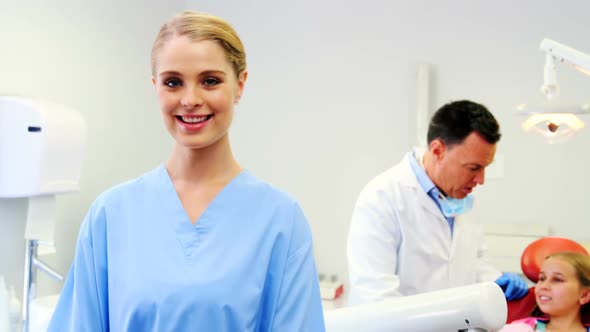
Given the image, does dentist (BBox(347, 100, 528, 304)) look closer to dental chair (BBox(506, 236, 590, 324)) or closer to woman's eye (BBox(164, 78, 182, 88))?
dental chair (BBox(506, 236, 590, 324))

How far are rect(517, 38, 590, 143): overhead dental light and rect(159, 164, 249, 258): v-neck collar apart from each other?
1.14 metres

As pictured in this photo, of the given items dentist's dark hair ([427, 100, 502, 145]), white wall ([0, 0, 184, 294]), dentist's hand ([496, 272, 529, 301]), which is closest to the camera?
dentist's dark hair ([427, 100, 502, 145])

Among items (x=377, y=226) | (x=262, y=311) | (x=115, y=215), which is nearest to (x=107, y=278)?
(x=115, y=215)

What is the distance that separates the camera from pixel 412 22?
3.34 m

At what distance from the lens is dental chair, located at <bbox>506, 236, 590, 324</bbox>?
232 centimetres

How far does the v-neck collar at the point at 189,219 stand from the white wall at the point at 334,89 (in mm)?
1904

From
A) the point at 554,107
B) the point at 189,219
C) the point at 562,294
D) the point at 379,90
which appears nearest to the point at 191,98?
the point at 189,219

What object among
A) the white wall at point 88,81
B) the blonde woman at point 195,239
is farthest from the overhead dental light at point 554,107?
the white wall at point 88,81

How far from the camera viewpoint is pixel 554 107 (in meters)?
1.90

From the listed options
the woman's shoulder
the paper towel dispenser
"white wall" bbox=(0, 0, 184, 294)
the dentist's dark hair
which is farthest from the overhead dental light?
"white wall" bbox=(0, 0, 184, 294)

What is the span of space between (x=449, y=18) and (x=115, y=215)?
272 cm

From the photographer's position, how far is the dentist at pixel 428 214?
1.94m

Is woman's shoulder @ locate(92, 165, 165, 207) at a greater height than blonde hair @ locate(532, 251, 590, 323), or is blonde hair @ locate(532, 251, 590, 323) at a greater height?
woman's shoulder @ locate(92, 165, 165, 207)

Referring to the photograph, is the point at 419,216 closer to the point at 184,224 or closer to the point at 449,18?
the point at 184,224
